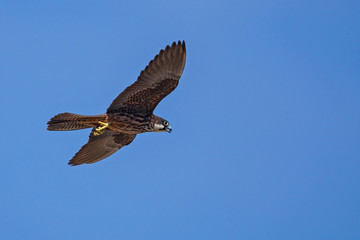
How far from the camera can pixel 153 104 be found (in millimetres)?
13820

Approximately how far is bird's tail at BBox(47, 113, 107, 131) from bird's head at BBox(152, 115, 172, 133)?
119cm

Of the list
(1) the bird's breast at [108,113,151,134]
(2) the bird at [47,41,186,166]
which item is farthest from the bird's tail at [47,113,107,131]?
(1) the bird's breast at [108,113,151,134]

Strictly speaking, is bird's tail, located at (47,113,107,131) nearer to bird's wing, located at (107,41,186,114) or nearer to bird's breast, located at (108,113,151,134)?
bird's breast, located at (108,113,151,134)

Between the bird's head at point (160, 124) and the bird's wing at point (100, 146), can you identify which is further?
the bird's wing at point (100, 146)

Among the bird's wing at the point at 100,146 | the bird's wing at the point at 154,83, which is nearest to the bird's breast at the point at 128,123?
the bird's wing at the point at 154,83

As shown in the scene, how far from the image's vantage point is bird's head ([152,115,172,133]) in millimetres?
13969

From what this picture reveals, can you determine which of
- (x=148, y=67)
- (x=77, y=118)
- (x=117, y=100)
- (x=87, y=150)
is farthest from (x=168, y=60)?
(x=87, y=150)

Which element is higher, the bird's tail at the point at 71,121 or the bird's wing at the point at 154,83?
the bird's wing at the point at 154,83

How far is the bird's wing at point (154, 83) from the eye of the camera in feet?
42.8

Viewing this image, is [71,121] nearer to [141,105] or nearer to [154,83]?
[141,105]

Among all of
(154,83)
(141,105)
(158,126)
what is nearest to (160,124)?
(158,126)

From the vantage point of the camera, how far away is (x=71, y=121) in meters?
13.2

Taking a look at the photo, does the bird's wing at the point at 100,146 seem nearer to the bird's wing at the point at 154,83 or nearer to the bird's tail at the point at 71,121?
the bird's tail at the point at 71,121

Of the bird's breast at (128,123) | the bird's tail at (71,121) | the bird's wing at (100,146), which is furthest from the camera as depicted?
the bird's wing at (100,146)
